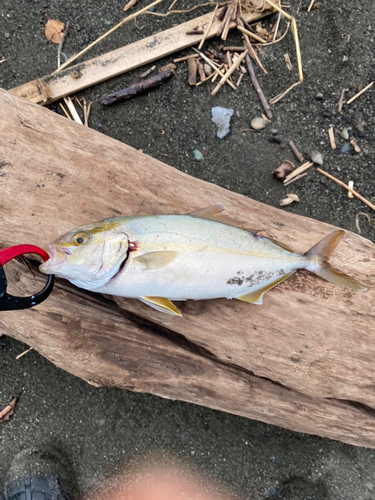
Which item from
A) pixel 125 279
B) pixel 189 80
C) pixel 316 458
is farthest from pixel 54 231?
pixel 316 458

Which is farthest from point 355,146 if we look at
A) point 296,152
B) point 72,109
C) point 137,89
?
point 72,109

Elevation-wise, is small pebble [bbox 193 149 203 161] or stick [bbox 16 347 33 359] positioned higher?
small pebble [bbox 193 149 203 161]

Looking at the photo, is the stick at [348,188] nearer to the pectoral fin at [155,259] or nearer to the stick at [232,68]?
the stick at [232,68]

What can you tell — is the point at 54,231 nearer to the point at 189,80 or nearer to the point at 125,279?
the point at 125,279

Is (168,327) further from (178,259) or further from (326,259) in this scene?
(326,259)

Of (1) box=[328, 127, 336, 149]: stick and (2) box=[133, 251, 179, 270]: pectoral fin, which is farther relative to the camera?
(1) box=[328, 127, 336, 149]: stick

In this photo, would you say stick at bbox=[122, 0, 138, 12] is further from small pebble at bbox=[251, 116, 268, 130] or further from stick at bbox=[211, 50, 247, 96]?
small pebble at bbox=[251, 116, 268, 130]

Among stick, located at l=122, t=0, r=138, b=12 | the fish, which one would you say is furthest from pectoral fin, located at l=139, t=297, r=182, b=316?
stick, located at l=122, t=0, r=138, b=12
